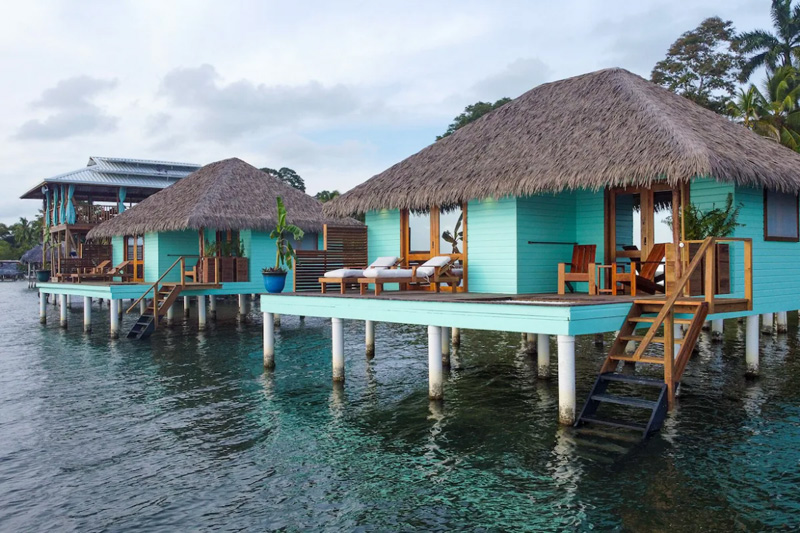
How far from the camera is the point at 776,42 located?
32.1 metres

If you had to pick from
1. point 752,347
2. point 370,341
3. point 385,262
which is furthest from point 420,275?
point 752,347

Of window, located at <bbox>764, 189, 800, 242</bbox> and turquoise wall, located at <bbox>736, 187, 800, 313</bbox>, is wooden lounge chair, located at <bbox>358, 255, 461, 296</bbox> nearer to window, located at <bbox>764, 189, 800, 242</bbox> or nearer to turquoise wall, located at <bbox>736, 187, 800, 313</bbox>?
turquoise wall, located at <bbox>736, 187, 800, 313</bbox>

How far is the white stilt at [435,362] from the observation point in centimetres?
1025

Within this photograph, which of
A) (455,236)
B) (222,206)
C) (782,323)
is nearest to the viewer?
(455,236)

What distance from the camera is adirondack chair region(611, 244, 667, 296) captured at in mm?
10648

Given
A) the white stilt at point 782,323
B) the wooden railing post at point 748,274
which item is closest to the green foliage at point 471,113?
the white stilt at point 782,323

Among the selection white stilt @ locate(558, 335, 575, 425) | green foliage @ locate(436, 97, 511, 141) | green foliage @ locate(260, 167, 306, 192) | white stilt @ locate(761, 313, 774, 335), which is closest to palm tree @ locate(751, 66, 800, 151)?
white stilt @ locate(761, 313, 774, 335)

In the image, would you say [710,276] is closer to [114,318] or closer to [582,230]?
[582,230]

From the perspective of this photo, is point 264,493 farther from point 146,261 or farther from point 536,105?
point 146,261

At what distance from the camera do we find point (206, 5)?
16.8 meters

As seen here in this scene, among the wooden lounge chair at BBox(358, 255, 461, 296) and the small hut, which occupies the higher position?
the small hut

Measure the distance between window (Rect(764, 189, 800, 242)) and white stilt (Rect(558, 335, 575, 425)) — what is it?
5615mm

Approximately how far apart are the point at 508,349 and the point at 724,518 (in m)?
9.89

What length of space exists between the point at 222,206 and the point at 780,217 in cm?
1547
